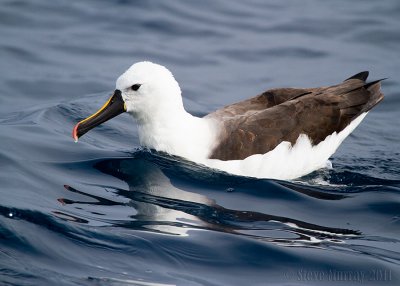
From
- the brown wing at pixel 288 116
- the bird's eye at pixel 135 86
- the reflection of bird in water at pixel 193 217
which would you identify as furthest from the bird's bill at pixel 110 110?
the brown wing at pixel 288 116

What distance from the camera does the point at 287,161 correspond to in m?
9.27

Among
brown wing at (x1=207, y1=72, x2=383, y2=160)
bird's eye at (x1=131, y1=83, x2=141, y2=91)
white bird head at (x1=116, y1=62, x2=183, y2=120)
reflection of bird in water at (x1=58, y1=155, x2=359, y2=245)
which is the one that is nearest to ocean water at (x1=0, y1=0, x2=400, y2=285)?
reflection of bird in water at (x1=58, y1=155, x2=359, y2=245)

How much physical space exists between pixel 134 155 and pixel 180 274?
10.7 ft

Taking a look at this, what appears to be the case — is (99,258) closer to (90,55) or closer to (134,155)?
(134,155)

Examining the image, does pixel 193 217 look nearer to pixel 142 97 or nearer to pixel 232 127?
pixel 232 127

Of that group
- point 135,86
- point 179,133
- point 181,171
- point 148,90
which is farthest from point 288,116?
point 135,86

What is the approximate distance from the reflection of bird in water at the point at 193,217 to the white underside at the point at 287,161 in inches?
13.7

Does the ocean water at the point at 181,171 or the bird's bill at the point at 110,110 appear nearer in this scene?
the ocean water at the point at 181,171

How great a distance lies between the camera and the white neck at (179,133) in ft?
29.8

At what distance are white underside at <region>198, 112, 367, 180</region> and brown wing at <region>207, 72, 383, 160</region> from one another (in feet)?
0.22

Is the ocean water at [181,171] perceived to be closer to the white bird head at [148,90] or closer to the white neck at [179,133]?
the white neck at [179,133]

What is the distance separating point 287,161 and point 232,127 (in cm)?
79

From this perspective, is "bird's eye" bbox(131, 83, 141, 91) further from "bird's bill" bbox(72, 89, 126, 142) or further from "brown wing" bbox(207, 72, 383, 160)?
"brown wing" bbox(207, 72, 383, 160)

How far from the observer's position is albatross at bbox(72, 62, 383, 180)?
9.00 m
